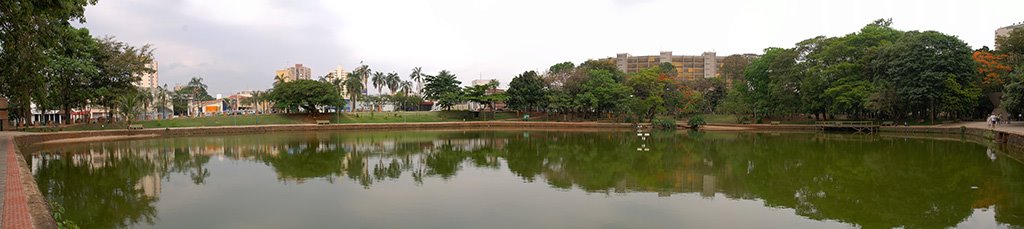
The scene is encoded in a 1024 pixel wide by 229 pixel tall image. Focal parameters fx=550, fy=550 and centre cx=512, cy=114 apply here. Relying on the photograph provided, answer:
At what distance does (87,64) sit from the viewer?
34969 millimetres

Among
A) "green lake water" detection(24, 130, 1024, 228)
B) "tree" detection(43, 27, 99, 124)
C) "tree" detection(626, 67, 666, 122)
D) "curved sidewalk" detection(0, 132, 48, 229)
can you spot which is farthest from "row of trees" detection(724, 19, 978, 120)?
"tree" detection(43, 27, 99, 124)

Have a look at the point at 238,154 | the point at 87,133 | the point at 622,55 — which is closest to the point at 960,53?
the point at 238,154

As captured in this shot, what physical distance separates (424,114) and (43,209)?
1850 inches

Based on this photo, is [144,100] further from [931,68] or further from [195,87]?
[931,68]

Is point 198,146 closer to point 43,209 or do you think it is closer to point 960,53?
point 43,209

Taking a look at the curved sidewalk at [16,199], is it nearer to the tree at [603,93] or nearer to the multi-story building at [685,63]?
the tree at [603,93]

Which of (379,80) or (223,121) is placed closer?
(223,121)

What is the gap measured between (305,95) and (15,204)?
140ft

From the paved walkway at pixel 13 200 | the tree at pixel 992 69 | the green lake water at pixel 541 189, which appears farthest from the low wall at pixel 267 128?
the tree at pixel 992 69

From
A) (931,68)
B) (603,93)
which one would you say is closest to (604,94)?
(603,93)

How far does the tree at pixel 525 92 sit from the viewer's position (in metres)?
51.9

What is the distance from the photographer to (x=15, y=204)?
8672mm

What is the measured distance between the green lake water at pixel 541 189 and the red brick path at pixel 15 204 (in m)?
0.90

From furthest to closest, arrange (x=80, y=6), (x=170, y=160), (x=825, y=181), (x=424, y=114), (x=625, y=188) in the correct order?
1. (x=424, y=114)
2. (x=170, y=160)
3. (x=825, y=181)
4. (x=625, y=188)
5. (x=80, y=6)
